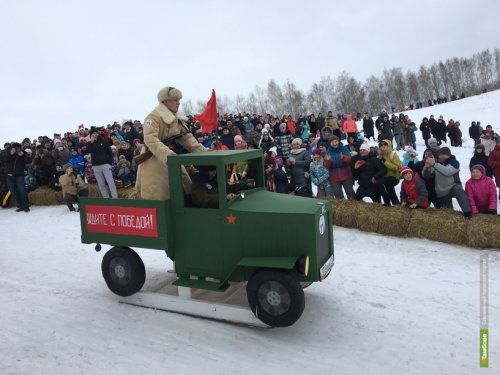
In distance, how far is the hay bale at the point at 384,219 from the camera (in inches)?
324

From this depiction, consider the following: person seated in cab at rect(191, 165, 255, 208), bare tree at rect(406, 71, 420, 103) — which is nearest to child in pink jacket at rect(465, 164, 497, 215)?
person seated in cab at rect(191, 165, 255, 208)

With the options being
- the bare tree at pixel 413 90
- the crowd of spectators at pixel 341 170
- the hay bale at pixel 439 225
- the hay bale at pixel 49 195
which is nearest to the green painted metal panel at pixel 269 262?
the crowd of spectators at pixel 341 170

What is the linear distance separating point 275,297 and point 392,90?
98.9 metres

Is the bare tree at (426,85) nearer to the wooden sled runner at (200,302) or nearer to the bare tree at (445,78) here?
the bare tree at (445,78)

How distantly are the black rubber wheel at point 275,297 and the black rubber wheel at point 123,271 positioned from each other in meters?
1.70

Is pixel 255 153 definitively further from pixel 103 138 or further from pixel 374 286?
pixel 103 138

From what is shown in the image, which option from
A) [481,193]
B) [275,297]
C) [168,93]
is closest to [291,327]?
[275,297]

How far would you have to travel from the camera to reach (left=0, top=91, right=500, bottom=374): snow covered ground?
441 centimetres

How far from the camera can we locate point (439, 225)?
308 inches

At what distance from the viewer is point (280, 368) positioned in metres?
4.32

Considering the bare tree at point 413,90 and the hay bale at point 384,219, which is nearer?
the hay bale at point 384,219

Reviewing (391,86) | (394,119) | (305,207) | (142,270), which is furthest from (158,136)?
(391,86)

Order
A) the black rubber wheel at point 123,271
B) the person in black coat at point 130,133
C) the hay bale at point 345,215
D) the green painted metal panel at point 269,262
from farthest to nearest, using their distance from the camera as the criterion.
→ the person in black coat at point 130,133 < the hay bale at point 345,215 < the black rubber wheel at point 123,271 < the green painted metal panel at point 269,262

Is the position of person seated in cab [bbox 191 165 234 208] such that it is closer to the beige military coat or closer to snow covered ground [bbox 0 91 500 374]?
the beige military coat
